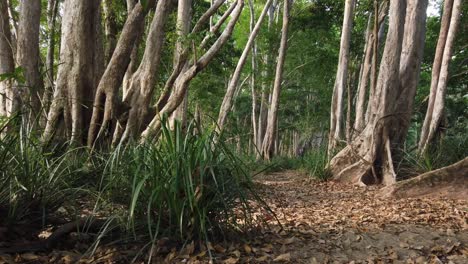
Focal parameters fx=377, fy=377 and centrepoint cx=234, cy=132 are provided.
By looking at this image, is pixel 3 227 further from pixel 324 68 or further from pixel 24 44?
pixel 324 68

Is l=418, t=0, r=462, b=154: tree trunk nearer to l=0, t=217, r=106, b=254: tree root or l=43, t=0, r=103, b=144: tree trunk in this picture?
l=43, t=0, r=103, b=144: tree trunk

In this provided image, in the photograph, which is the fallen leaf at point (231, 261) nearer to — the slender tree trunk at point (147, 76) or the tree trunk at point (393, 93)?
Answer: the slender tree trunk at point (147, 76)

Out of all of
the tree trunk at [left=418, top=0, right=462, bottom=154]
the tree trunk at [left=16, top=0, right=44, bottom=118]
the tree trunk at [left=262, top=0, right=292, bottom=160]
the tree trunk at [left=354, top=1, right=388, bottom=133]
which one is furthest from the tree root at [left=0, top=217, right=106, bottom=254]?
the tree trunk at [left=262, top=0, right=292, bottom=160]

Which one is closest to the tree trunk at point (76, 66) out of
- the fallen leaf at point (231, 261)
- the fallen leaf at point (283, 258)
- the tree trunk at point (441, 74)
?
the fallen leaf at point (231, 261)

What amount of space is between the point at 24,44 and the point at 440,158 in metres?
7.23

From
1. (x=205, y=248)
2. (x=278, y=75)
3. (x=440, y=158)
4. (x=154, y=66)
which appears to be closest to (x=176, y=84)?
(x=154, y=66)

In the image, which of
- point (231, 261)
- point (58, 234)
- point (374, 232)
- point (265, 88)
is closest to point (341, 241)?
point (374, 232)

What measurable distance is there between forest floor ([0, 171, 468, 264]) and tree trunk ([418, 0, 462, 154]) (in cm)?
254

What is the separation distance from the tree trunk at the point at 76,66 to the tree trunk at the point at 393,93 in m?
4.95

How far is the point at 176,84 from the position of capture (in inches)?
250

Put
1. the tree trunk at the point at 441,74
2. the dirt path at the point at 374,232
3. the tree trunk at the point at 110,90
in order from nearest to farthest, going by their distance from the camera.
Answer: the dirt path at the point at 374,232 → the tree trunk at the point at 110,90 → the tree trunk at the point at 441,74

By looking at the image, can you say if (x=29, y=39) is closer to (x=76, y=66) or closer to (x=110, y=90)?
(x=76, y=66)

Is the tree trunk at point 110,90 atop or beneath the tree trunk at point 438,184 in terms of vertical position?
atop

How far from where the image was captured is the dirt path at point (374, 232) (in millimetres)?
2914
